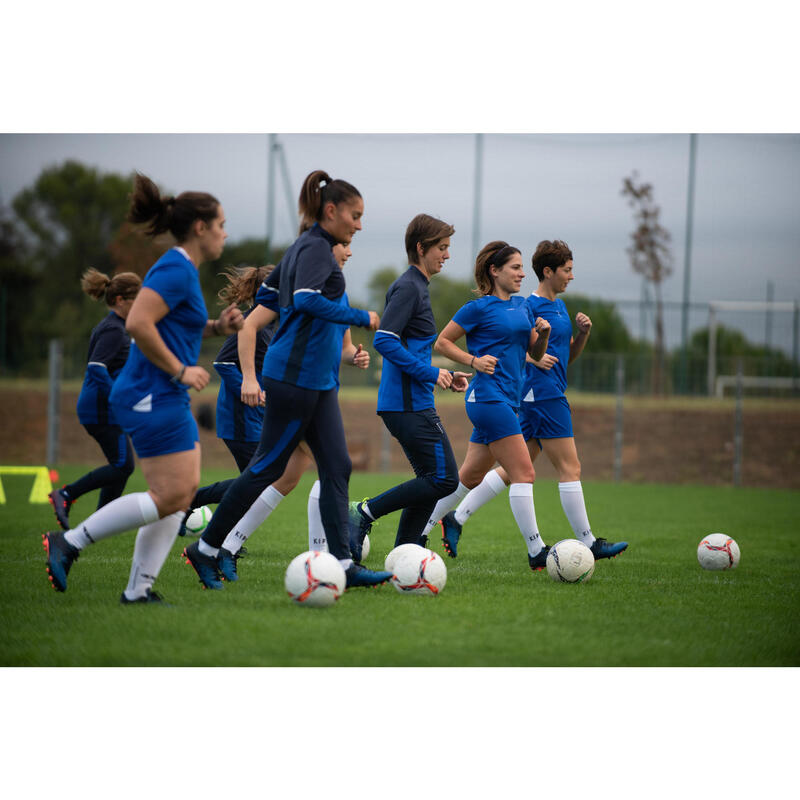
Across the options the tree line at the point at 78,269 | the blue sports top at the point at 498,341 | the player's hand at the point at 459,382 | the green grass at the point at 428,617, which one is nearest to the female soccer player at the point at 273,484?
the green grass at the point at 428,617

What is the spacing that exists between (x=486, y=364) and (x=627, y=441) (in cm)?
1511

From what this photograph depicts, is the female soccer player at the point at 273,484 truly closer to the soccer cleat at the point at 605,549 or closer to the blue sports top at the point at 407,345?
the blue sports top at the point at 407,345

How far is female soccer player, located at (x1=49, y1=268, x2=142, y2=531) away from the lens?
7.24 meters

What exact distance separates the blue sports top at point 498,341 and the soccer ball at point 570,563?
1.01 meters

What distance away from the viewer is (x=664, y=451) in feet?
66.6

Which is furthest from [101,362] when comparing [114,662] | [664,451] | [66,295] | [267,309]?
[66,295]

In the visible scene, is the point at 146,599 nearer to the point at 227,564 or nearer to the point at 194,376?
the point at 227,564

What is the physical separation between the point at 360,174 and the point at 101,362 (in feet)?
58.1

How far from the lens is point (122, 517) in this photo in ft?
15.5

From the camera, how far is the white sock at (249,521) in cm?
602

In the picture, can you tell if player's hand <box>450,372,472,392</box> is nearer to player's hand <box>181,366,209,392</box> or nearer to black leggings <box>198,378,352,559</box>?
black leggings <box>198,378,352,559</box>

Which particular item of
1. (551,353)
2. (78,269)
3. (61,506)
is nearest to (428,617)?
(551,353)

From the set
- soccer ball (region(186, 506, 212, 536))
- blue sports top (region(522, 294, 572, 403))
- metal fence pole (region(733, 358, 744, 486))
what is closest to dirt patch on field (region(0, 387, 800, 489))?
metal fence pole (region(733, 358, 744, 486))

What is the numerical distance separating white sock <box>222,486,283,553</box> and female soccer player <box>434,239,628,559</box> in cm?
180
